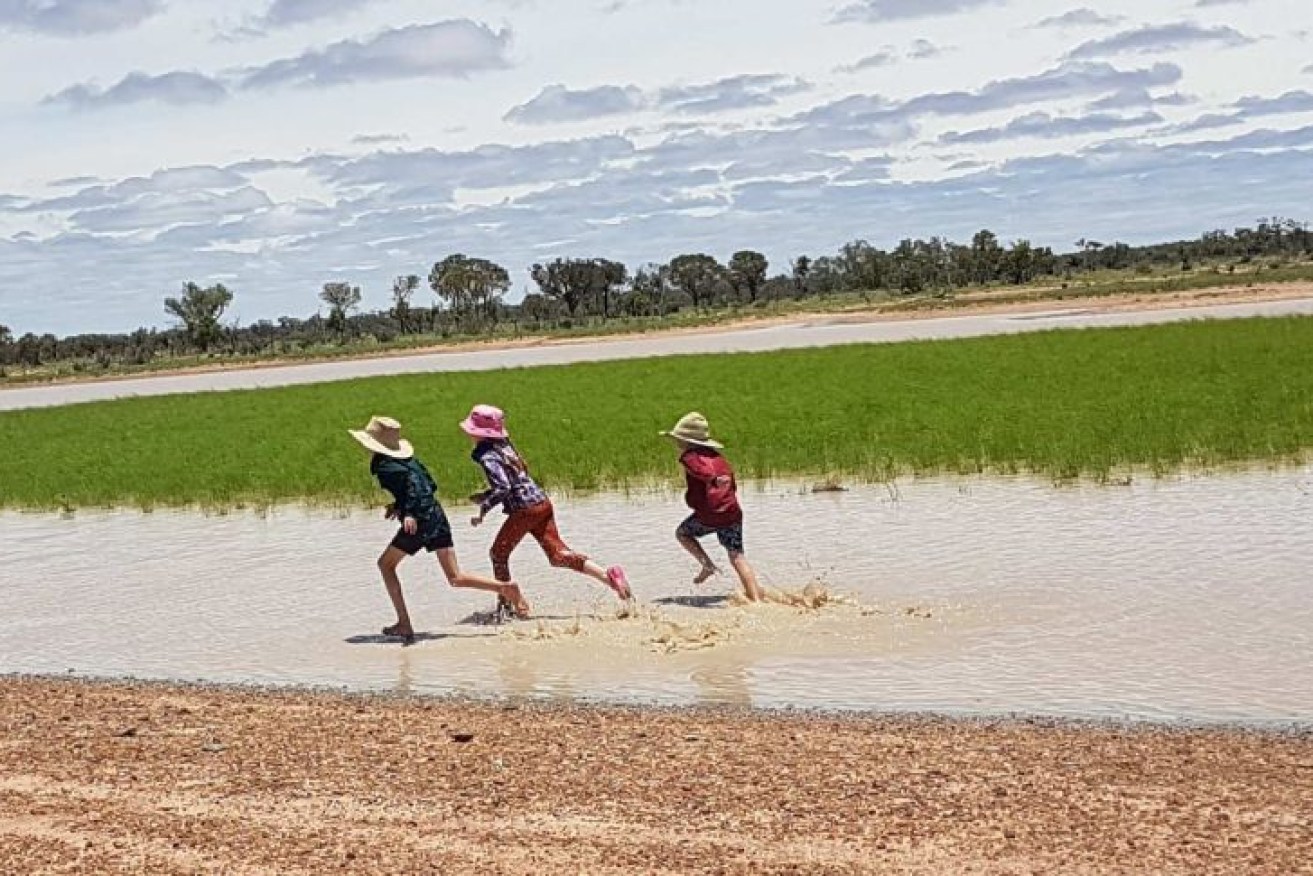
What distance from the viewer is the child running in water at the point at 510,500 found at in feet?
37.1

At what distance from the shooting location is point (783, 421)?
27484 mm

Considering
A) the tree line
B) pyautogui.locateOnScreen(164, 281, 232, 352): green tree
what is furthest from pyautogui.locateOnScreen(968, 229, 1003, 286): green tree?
pyautogui.locateOnScreen(164, 281, 232, 352): green tree

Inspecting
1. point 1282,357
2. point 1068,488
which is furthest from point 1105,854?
point 1282,357

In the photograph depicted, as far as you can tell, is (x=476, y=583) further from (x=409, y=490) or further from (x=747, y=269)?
(x=747, y=269)

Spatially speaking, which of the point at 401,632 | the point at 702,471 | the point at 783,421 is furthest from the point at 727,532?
the point at 783,421

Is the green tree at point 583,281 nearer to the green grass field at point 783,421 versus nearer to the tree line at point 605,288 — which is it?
the tree line at point 605,288

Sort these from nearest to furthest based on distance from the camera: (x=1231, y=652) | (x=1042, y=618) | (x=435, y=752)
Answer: (x=435, y=752) → (x=1231, y=652) → (x=1042, y=618)

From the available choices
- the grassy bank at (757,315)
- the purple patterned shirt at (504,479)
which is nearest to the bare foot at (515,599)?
the purple patterned shirt at (504,479)

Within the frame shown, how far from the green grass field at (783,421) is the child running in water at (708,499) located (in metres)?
7.63

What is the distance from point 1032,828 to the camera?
615cm

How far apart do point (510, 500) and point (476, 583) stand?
1.99ft

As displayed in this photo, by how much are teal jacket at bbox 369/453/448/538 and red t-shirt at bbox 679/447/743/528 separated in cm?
175

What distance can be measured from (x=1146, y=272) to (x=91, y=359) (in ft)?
238

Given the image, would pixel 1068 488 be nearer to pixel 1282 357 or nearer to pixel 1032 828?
pixel 1032 828
